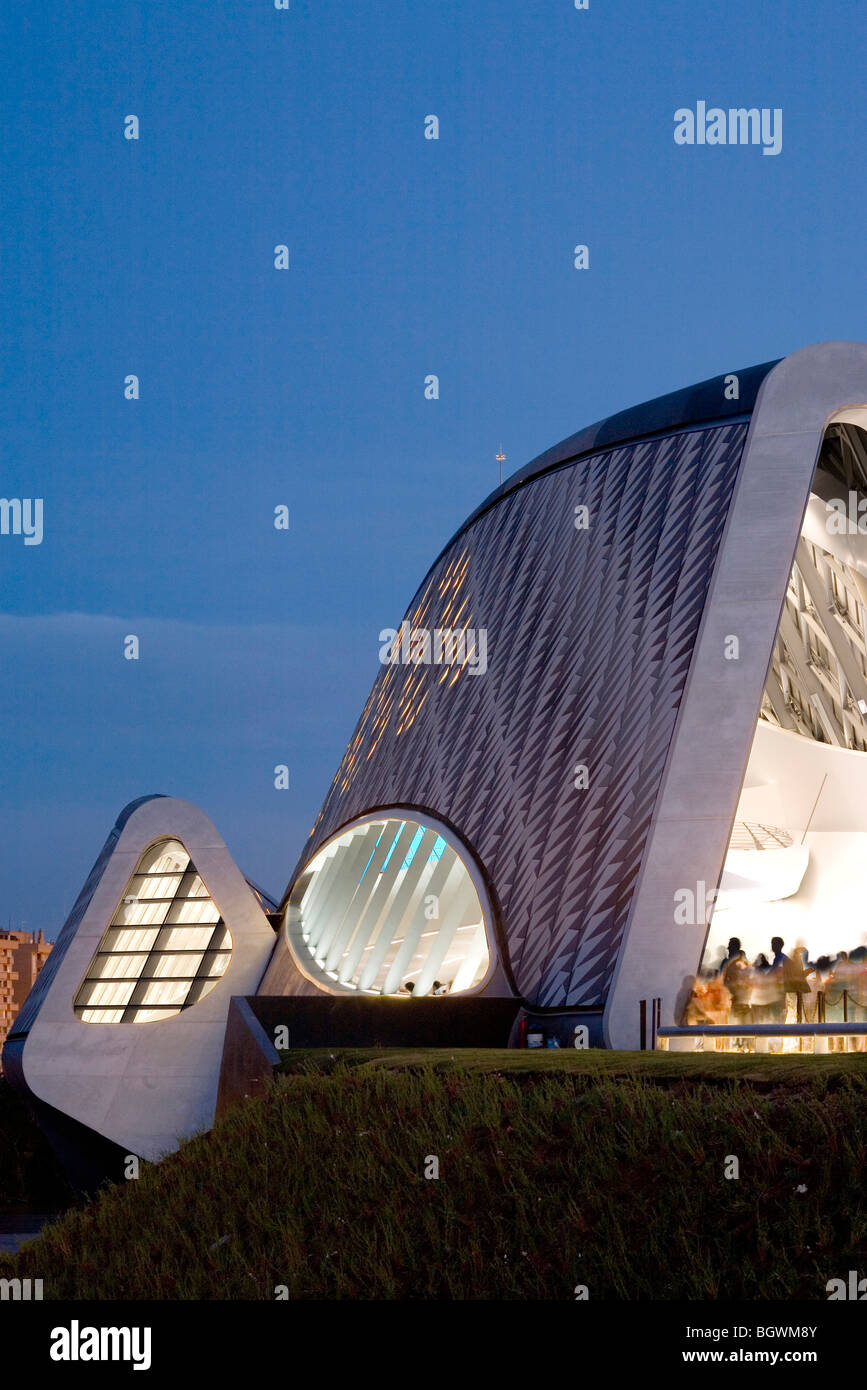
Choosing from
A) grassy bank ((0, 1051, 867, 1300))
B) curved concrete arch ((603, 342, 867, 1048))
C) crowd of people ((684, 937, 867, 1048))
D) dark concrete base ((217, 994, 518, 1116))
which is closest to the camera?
grassy bank ((0, 1051, 867, 1300))

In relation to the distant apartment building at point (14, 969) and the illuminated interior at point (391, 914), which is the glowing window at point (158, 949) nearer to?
the illuminated interior at point (391, 914)

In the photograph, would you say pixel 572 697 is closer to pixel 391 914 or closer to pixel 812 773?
pixel 391 914

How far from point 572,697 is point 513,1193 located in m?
11.0

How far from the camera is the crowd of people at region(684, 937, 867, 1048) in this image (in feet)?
53.9

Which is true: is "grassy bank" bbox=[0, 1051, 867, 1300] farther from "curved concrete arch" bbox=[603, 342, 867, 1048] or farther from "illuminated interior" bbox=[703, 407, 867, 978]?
"illuminated interior" bbox=[703, 407, 867, 978]

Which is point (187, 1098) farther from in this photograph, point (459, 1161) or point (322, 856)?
point (459, 1161)

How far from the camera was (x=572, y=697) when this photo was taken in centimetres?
2086

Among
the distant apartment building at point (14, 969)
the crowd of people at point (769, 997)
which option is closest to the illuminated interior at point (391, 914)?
the crowd of people at point (769, 997)

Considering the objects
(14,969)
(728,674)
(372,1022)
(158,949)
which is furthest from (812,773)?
(14,969)

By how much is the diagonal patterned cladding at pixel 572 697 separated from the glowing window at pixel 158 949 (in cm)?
322

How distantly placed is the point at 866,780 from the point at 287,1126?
16.9m

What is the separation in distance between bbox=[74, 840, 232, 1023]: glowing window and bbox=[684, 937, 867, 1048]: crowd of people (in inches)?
442

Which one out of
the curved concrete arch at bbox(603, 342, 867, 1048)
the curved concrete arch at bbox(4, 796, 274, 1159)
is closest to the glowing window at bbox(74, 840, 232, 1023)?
the curved concrete arch at bbox(4, 796, 274, 1159)
